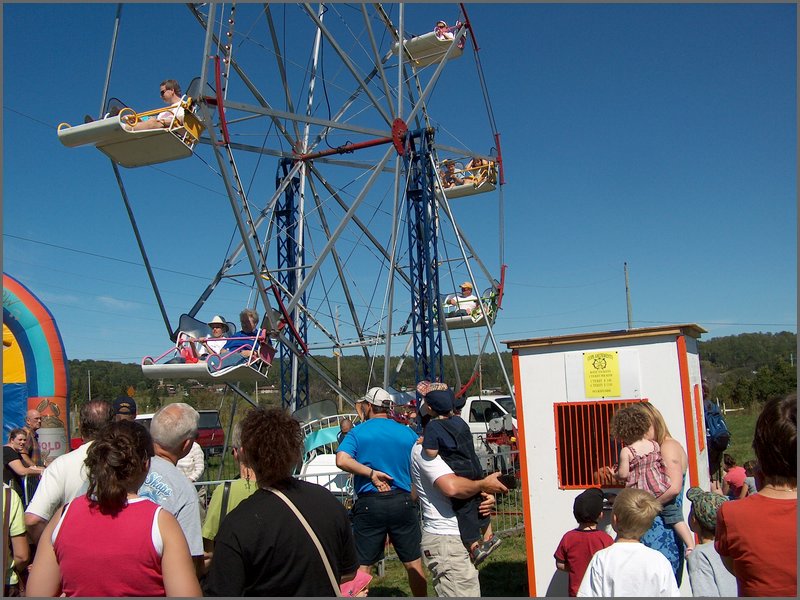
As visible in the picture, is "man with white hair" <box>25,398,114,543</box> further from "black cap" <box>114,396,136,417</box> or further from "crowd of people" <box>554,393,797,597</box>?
"crowd of people" <box>554,393,797,597</box>

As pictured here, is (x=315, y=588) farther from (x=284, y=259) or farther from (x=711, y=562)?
(x=284, y=259)

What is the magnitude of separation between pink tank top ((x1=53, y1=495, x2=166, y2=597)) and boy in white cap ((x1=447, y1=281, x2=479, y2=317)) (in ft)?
46.5

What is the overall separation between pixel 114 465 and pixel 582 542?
266 centimetres

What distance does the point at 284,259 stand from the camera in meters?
14.4

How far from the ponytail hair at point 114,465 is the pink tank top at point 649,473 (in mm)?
2729

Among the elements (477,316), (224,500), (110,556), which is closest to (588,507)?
(224,500)

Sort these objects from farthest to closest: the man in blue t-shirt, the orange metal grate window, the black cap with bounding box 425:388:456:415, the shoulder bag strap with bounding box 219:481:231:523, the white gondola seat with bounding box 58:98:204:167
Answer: the white gondola seat with bounding box 58:98:204:167, the orange metal grate window, the man in blue t-shirt, the black cap with bounding box 425:388:456:415, the shoulder bag strap with bounding box 219:481:231:523

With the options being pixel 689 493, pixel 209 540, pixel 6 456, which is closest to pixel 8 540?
pixel 209 540

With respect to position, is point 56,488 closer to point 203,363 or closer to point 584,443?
point 584,443

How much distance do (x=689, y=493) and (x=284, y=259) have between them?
11298 mm

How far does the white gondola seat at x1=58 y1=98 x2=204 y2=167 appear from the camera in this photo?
8531 mm

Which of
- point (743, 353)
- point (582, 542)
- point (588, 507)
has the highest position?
point (743, 353)

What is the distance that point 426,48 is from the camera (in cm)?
1630

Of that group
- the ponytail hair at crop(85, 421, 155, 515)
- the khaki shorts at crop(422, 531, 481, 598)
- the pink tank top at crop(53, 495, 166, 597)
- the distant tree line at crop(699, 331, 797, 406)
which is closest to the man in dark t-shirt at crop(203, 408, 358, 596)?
the pink tank top at crop(53, 495, 166, 597)
